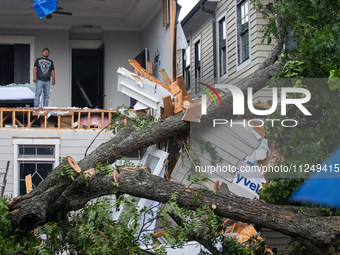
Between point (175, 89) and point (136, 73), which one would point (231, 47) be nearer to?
point (136, 73)

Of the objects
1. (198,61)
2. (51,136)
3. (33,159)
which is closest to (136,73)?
(51,136)

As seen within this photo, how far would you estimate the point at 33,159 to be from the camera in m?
9.78

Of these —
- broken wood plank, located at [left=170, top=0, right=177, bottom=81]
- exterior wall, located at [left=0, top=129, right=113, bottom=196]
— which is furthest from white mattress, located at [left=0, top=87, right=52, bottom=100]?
broken wood plank, located at [left=170, top=0, right=177, bottom=81]

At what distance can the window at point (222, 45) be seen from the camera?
43.7 feet

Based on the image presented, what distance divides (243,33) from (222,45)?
175 cm

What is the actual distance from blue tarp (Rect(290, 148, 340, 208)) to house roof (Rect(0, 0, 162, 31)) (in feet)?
24.8

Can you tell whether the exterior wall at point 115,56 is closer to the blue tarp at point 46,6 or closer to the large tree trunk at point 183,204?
the blue tarp at point 46,6

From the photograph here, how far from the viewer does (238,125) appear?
9039 mm

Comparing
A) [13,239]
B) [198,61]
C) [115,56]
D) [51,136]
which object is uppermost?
[198,61]

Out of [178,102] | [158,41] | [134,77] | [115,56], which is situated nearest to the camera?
[178,102]

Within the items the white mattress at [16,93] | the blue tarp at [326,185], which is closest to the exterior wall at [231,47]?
the blue tarp at [326,185]

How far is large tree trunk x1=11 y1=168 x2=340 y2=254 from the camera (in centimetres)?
570

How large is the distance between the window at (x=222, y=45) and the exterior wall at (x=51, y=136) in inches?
200

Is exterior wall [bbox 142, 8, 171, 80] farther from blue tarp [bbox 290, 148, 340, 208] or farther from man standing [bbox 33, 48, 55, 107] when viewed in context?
blue tarp [bbox 290, 148, 340, 208]
